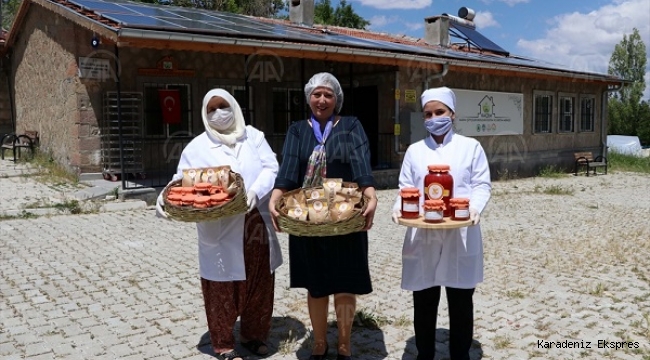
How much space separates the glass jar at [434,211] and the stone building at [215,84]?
6.37 m

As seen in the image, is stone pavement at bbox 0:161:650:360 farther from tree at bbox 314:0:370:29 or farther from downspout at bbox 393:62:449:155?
tree at bbox 314:0:370:29

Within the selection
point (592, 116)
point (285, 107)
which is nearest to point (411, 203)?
point (285, 107)

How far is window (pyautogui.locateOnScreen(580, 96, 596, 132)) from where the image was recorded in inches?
735

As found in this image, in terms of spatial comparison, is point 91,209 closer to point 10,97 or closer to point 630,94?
point 10,97

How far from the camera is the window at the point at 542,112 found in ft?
55.2

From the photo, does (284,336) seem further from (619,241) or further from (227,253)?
(619,241)

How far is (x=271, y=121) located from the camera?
13.4 meters

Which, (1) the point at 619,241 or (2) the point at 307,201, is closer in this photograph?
(2) the point at 307,201

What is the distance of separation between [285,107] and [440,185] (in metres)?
10.8

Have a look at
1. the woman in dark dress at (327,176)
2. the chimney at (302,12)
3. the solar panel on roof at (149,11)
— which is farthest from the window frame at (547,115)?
the woman in dark dress at (327,176)

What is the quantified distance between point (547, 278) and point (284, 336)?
2.79 metres

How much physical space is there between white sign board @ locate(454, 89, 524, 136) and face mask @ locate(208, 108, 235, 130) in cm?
1082

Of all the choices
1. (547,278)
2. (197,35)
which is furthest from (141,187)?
(547,278)

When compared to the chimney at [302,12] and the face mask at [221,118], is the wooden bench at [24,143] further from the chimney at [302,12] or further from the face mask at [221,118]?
the face mask at [221,118]
